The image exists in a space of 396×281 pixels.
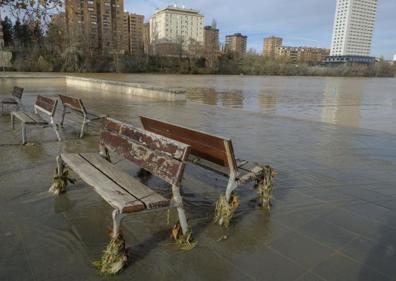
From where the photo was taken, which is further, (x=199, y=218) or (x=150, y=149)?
(x=199, y=218)

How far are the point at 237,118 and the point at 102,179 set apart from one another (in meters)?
7.90

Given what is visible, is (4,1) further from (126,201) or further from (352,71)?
(352,71)

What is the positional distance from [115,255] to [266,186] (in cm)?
185

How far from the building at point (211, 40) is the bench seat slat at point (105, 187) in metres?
98.3

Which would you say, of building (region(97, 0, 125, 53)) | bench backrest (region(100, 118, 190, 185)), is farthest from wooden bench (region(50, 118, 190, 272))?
building (region(97, 0, 125, 53))

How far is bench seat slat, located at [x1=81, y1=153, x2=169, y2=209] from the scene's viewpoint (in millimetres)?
2710

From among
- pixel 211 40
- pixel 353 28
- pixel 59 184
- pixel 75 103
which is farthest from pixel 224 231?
pixel 353 28

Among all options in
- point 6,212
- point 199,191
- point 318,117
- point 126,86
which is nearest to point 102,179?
point 6,212

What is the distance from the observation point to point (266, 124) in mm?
9672

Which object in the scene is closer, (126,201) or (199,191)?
(126,201)

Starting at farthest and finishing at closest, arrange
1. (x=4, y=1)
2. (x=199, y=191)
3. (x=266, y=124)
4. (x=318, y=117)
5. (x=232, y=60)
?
(x=232, y=60), (x=318, y=117), (x=266, y=124), (x=4, y=1), (x=199, y=191)

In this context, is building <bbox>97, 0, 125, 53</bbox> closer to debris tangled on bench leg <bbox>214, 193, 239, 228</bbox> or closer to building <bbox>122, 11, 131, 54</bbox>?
building <bbox>122, 11, 131, 54</bbox>

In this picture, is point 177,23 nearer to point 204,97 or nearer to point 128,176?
point 204,97

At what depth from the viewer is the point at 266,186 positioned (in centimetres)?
372
